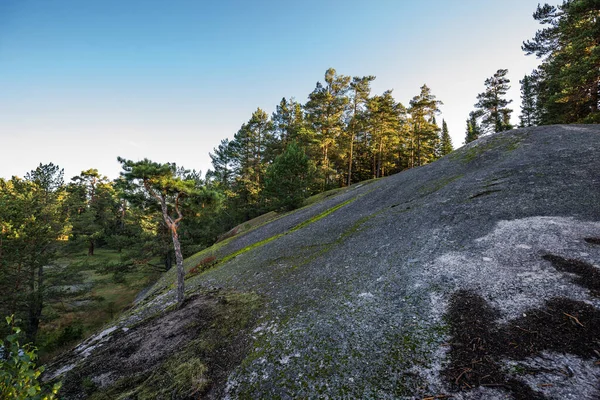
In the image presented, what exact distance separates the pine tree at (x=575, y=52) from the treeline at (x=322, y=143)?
16.3 meters

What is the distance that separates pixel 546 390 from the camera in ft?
9.88

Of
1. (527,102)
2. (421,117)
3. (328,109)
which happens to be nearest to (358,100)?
(328,109)

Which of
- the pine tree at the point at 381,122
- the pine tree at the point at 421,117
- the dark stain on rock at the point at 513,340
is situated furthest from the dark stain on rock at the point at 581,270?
the pine tree at the point at 421,117

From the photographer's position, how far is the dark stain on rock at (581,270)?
4.50m

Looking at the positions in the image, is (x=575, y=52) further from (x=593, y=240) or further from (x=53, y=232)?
(x=53, y=232)

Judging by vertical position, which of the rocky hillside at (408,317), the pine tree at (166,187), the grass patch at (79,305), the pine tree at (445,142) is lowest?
the grass patch at (79,305)

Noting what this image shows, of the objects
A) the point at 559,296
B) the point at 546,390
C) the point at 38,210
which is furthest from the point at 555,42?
the point at 38,210

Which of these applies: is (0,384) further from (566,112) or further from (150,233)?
(566,112)

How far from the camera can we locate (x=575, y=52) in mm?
18000

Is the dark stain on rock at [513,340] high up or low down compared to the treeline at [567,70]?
down

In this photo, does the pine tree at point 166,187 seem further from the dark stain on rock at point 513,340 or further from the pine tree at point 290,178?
the pine tree at point 290,178

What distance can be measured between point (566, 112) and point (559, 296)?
107 feet

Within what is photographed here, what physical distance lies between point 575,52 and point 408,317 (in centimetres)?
2615

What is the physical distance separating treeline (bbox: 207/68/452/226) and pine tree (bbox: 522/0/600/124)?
16276mm
